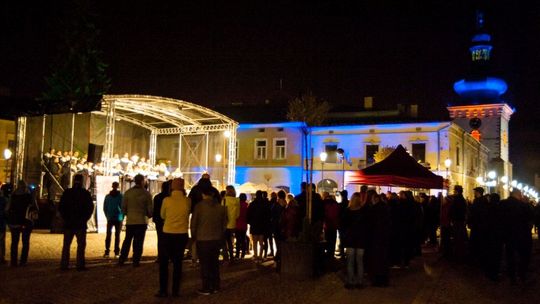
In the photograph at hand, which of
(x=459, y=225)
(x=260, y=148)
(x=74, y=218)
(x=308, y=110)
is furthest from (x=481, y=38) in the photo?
(x=74, y=218)

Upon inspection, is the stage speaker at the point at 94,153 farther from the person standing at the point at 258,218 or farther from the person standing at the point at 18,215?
the person standing at the point at 258,218

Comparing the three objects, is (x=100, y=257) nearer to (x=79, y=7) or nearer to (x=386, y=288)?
(x=386, y=288)

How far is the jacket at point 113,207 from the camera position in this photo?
13172 mm

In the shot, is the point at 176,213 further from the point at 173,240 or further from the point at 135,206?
the point at 135,206

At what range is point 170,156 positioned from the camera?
33.1 metres

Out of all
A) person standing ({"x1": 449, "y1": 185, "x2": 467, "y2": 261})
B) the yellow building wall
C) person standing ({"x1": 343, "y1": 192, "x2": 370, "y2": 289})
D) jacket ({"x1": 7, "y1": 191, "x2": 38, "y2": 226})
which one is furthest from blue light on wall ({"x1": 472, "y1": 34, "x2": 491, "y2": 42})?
jacket ({"x1": 7, "y1": 191, "x2": 38, "y2": 226})

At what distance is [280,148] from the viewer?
4256cm

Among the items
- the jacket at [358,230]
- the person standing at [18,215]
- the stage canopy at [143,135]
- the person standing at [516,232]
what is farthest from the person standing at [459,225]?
the stage canopy at [143,135]

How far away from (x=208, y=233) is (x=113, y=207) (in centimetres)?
529

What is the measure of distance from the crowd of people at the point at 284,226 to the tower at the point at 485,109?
Result: 44609 mm

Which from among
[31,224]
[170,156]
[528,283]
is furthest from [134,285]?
[170,156]

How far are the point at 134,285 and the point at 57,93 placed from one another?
1535 inches

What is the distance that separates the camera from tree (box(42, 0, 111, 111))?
4516cm

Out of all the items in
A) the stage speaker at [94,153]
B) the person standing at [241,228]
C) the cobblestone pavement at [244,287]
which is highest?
the stage speaker at [94,153]
